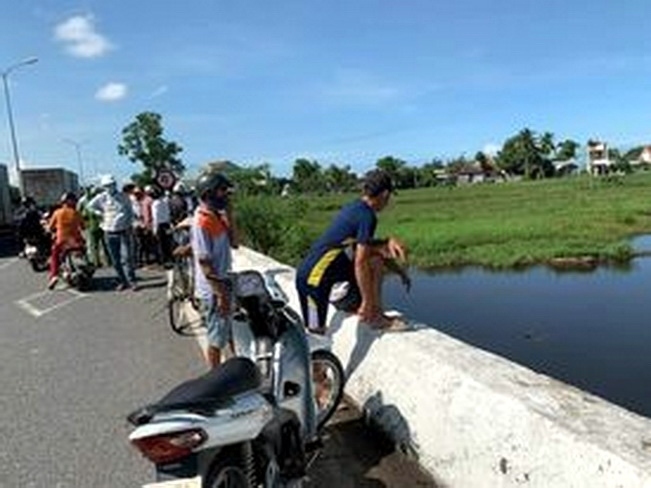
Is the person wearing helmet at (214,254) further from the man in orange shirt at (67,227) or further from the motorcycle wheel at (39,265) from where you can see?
the motorcycle wheel at (39,265)

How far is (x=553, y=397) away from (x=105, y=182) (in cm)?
1227

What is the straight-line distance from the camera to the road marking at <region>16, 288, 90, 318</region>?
49.0 feet

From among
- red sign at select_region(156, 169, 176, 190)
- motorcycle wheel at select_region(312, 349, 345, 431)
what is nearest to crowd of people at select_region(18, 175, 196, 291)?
red sign at select_region(156, 169, 176, 190)

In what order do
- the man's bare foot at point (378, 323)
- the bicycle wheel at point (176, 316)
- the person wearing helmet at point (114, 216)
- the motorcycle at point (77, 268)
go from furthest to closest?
the motorcycle at point (77, 268), the person wearing helmet at point (114, 216), the bicycle wheel at point (176, 316), the man's bare foot at point (378, 323)

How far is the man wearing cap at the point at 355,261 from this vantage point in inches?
271

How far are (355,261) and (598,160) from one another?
139m

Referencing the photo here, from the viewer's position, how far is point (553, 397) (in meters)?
4.91

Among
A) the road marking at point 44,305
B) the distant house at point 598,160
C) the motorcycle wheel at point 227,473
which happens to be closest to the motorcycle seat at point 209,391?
the motorcycle wheel at point 227,473

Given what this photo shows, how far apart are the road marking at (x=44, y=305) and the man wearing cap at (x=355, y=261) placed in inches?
317

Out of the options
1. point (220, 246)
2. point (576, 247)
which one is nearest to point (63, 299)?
point (220, 246)

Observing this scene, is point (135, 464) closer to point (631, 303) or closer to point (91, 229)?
point (91, 229)

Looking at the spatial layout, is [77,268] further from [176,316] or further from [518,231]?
[518,231]

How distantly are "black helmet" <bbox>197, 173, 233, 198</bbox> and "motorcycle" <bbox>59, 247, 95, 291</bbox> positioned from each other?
1050 cm

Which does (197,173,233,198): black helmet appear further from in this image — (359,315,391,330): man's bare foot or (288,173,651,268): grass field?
(288,173,651,268): grass field
